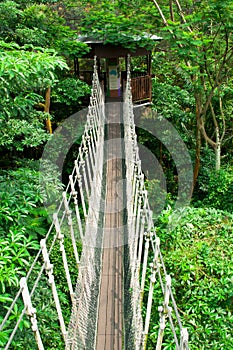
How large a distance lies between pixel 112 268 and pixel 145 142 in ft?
13.8

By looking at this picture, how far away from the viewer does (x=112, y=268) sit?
250 cm

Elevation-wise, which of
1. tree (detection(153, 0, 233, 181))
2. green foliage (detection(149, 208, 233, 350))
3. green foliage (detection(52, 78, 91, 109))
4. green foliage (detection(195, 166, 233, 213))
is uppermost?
tree (detection(153, 0, 233, 181))

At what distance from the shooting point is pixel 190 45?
179 inches

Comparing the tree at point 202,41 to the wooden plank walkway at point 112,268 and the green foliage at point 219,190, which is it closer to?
the green foliage at point 219,190

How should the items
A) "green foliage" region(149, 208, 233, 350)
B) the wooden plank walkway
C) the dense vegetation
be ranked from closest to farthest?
1. the wooden plank walkway
2. the dense vegetation
3. "green foliage" region(149, 208, 233, 350)

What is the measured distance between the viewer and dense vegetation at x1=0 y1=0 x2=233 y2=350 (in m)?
2.16

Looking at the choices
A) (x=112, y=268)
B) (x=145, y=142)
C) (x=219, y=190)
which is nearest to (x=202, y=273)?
(x=112, y=268)

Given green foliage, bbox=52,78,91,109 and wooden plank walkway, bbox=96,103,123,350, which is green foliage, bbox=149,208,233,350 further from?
green foliage, bbox=52,78,91,109

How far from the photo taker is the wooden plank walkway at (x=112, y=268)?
6.50 feet

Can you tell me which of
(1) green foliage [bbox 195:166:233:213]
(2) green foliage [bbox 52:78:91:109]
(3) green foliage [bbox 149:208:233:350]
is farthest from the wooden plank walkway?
(1) green foliage [bbox 195:166:233:213]

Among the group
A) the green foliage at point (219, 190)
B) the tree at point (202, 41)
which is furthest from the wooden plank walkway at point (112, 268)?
the green foliage at point (219, 190)

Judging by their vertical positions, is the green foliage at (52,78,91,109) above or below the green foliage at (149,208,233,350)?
above

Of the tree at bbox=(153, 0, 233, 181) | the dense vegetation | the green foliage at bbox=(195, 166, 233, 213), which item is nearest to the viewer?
the dense vegetation

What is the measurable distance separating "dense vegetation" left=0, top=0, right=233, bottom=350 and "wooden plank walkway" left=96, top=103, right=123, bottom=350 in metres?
0.40
